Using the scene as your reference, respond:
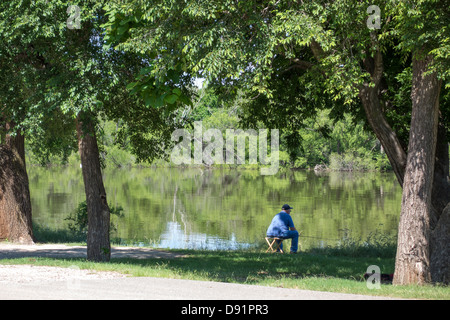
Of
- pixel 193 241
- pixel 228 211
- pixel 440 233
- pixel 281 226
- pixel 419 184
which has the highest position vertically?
pixel 419 184

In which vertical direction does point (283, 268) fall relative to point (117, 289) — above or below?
below

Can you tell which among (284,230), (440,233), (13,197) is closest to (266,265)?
(284,230)

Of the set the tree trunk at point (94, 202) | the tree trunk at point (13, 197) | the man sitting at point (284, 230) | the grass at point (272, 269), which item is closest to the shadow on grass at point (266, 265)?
the grass at point (272, 269)

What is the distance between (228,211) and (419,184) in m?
22.8

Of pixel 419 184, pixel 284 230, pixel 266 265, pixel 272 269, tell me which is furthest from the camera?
pixel 284 230

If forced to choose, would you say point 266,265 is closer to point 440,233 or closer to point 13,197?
point 440,233

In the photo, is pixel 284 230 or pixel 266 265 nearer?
pixel 266 265

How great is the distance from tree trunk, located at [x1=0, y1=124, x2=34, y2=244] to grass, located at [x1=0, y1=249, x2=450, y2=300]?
570 centimetres

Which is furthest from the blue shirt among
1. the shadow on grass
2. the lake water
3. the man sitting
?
the lake water

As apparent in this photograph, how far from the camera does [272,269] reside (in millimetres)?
12922

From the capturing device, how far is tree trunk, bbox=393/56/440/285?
34.0 feet

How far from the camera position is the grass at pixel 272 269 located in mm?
8758

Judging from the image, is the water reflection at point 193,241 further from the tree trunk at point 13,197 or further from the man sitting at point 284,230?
the tree trunk at point 13,197
